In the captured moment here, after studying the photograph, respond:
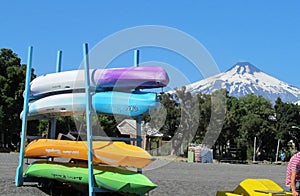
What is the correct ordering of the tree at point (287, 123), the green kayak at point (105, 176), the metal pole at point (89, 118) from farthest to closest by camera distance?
the tree at point (287, 123) → the metal pole at point (89, 118) → the green kayak at point (105, 176)

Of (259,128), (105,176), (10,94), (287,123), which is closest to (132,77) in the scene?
(105,176)

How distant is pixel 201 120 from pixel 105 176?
32.7 ft

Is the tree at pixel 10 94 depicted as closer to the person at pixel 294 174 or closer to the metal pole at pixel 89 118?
the metal pole at pixel 89 118

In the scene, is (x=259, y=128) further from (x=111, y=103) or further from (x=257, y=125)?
(x=111, y=103)

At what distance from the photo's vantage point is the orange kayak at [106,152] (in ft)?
36.9

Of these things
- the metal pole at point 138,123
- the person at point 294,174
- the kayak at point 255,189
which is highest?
the metal pole at point 138,123

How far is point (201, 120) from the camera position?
20609mm

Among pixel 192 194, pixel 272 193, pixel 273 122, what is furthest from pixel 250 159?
pixel 272 193

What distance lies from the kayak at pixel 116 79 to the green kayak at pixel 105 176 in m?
1.86

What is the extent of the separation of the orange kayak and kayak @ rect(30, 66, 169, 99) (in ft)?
4.31

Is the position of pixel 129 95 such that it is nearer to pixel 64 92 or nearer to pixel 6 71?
pixel 64 92

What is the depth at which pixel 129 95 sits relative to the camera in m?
11.7

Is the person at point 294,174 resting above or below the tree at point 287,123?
below

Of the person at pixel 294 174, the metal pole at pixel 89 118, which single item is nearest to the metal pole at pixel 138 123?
the metal pole at pixel 89 118
